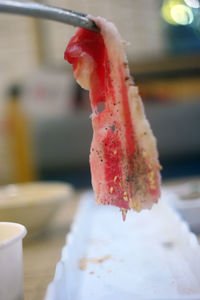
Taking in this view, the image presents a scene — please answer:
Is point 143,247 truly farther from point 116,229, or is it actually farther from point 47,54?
point 47,54

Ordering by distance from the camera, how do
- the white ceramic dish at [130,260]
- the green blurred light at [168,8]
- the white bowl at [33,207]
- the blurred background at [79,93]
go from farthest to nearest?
the blurred background at [79,93], the green blurred light at [168,8], the white bowl at [33,207], the white ceramic dish at [130,260]

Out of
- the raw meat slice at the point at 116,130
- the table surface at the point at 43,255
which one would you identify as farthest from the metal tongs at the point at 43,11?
the table surface at the point at 43,255

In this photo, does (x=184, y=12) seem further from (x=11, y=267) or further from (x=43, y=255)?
(x=11, y=267)

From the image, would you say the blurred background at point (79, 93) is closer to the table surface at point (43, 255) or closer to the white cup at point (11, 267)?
the table surface at point (43, 255)

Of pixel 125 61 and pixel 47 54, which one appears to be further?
pixel 47 54

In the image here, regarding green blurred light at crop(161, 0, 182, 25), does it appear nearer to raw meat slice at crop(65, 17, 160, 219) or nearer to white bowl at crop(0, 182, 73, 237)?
white bowl at crop(0, 182, 73, 237)

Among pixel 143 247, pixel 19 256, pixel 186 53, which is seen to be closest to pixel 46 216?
pixel 143 247
